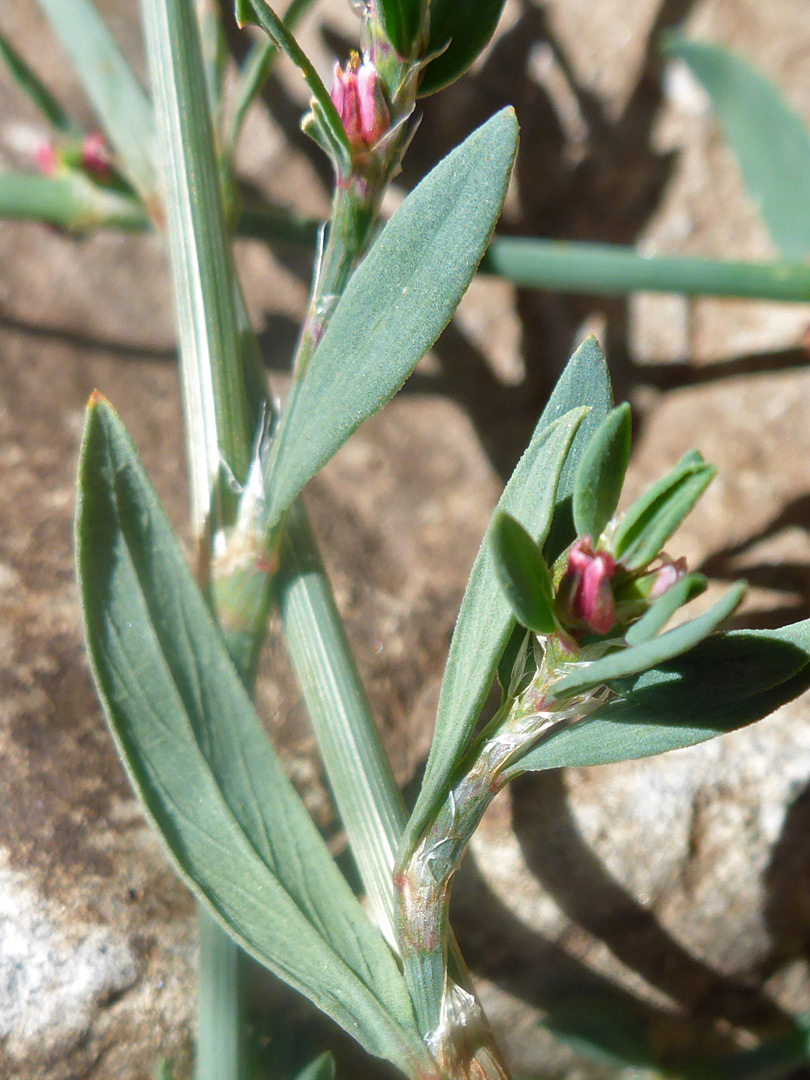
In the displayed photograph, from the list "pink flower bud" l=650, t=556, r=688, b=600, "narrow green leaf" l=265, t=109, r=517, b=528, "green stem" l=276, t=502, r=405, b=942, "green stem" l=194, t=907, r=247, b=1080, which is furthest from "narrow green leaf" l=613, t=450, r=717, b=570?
"green stem" l=194, t=907, r=247, b=1080

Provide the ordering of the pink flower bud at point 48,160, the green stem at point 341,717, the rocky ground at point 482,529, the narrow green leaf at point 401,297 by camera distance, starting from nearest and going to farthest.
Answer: the narrow green leaf at point 401,297, the green stem at point 341,717, the rocky ground at point 482,529, the pink flower bud at point 48,160

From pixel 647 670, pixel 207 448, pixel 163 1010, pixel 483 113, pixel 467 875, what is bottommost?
pixel 163 1010

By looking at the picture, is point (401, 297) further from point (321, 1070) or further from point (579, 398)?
point (321, 1070)

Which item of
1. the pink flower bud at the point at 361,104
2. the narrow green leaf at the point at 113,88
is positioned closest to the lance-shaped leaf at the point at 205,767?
the pink flower bud at the point at 361,104

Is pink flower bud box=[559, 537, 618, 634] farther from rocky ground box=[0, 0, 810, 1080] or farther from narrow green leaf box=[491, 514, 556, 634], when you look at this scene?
rocky ground box=[0, 0, 810, 1080]

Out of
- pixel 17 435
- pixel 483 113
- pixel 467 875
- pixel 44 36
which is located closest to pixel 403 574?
pixel 467 875

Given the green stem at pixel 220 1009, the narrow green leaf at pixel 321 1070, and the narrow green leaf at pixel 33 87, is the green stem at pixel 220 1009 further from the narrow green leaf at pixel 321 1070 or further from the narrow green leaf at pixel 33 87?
the narrow green leaf at pixel 33 87

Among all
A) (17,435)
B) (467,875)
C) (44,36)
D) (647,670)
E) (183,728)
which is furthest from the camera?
(44,36)

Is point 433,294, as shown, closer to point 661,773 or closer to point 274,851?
point 274,851
